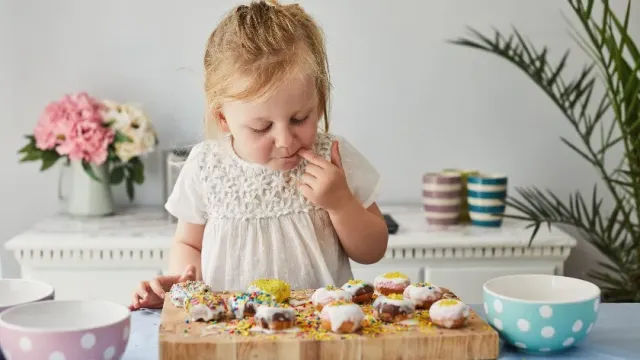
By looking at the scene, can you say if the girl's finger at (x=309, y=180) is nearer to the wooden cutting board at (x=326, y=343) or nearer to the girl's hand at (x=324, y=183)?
→ the girl's hand at (x=324, y=183)

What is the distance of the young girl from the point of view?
1.31 metres

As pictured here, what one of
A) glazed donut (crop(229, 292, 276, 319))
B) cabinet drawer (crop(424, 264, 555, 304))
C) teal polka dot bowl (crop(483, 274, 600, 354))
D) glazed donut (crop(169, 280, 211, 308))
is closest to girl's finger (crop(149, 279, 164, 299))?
glazed donut (crop(169, 280, 211, 308))

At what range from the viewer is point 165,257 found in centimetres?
232

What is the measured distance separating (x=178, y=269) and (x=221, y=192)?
0.55ft

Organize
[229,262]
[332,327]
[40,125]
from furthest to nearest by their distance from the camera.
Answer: [40,125]
[229,262]
[332,327]

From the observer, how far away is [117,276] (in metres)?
2.34

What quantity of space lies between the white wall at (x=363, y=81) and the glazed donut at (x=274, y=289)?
5.31 feet

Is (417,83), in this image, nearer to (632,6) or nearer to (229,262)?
(632,6)

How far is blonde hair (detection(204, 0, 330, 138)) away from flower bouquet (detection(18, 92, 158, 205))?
3.71 ft

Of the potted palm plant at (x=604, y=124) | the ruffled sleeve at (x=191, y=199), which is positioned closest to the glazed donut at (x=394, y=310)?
the ruffled sleeve at (x=191, y=199)

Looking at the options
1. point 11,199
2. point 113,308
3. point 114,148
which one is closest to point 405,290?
point 113,308

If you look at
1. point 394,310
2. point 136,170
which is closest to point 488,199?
point 136,170

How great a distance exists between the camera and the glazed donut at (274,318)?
945 millimetres

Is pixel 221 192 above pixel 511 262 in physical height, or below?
above
